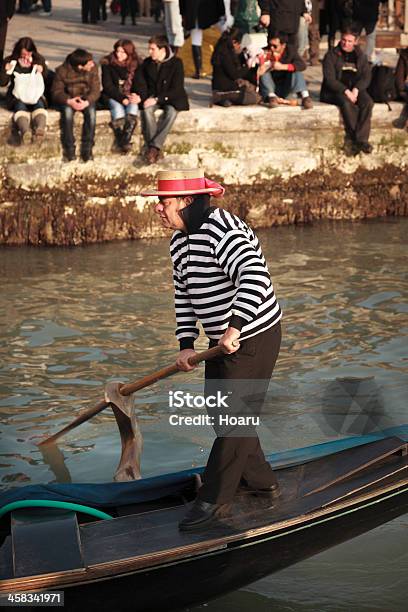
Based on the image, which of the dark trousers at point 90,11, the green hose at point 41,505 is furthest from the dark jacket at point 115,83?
the green hose at point 41,505

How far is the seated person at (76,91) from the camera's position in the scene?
40.3ft

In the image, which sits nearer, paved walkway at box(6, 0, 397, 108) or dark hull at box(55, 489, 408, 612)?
dark hull at box(55, 489, 408, 612)

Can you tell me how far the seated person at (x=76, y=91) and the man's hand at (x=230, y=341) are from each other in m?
7.53

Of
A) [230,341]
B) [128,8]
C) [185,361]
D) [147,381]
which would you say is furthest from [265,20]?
[230,341]

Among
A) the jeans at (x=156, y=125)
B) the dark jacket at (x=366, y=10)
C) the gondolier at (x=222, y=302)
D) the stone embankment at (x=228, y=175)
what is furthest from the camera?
the dark jacket at (x=366, y=10)

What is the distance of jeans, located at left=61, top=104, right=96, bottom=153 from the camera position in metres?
12.3

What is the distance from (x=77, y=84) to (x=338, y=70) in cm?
282

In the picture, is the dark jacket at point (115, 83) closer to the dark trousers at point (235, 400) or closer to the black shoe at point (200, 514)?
the dark trousers at point (235, 400)

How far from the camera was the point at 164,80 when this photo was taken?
12516mm

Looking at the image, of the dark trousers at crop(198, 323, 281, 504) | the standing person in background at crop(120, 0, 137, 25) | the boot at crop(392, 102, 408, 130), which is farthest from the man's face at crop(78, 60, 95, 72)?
the dark trousers at crop(198, 323, 281, 504)

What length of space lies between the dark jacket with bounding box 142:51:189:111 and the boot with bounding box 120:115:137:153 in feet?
0.92

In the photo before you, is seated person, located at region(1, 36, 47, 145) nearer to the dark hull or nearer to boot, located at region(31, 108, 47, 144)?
boot, located at region(31, 108, 47, 144)

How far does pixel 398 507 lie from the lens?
231 inches

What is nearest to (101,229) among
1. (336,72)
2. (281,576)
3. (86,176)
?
(86,176)
